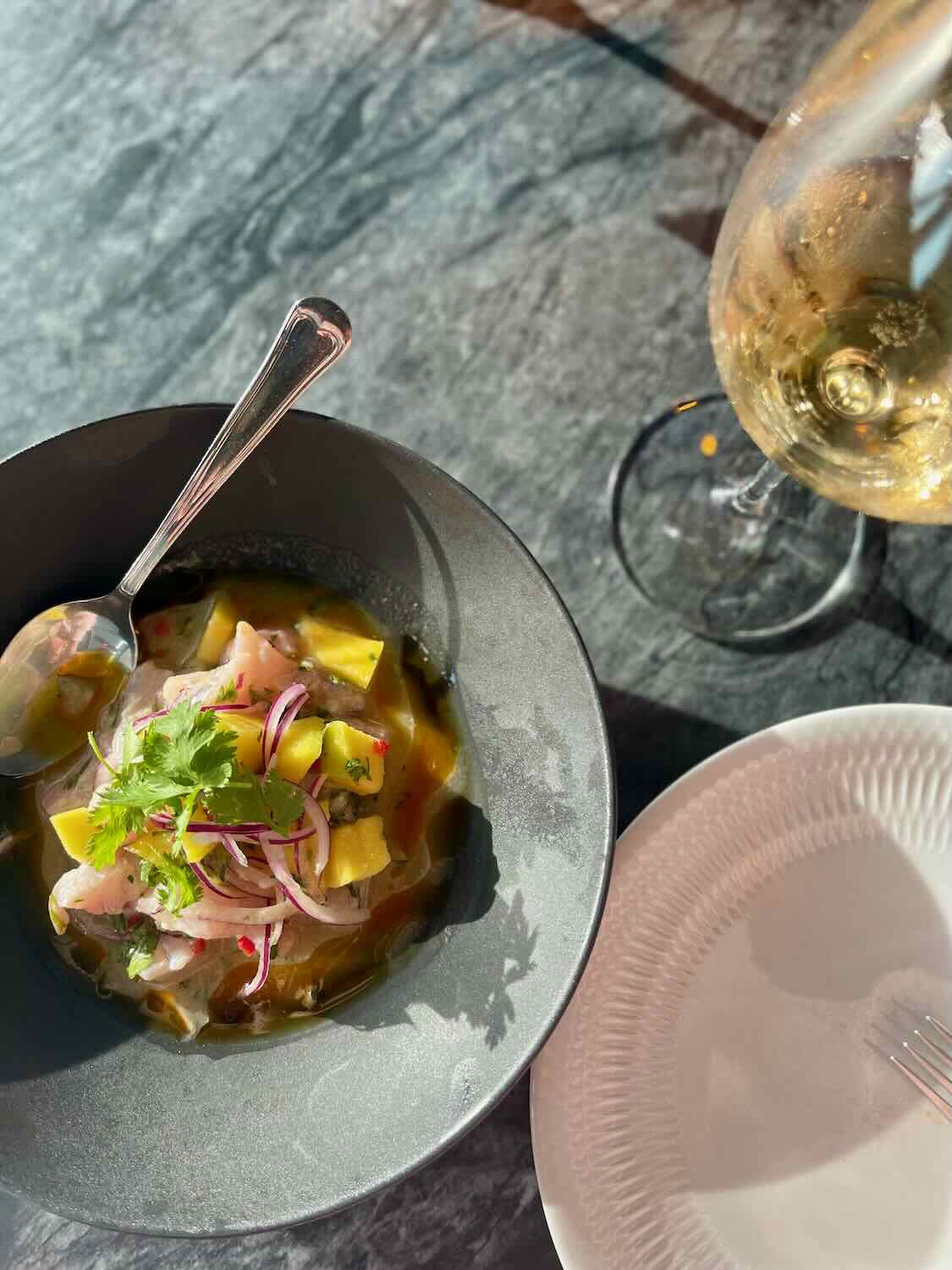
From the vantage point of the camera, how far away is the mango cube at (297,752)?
1.23 m

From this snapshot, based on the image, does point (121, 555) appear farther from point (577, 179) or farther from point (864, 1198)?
point (864, 1198)

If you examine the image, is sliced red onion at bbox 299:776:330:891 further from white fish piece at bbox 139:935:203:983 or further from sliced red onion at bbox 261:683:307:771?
white fish piece at bbox 139:935:203:983

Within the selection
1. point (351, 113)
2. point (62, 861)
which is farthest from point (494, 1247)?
point (351, 113)

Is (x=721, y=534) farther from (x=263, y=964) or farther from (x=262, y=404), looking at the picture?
(x=263, y=964)

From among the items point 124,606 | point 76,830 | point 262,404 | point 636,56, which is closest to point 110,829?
point 76,830

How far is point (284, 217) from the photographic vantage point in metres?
1.61

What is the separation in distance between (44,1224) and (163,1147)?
30cm

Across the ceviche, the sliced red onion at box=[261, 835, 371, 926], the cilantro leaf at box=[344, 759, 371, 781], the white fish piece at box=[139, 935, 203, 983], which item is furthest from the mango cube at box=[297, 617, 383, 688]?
the white fish piece at box=[139, 935, 203, 983]

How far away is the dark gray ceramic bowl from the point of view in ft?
3.86

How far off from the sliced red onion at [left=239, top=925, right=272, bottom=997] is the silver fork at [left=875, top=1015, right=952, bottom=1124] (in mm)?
725

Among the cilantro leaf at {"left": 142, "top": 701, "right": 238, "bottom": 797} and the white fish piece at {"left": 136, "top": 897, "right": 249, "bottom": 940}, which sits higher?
→ the cilantro leaf at {"left": 142, "top": 701, "right": 238, "bottom": 797}

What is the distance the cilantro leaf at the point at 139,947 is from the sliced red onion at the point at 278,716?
0.24m

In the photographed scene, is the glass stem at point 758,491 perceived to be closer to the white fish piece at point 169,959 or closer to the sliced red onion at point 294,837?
the sliced red onion at point 294,837

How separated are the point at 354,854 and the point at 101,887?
27 cm
